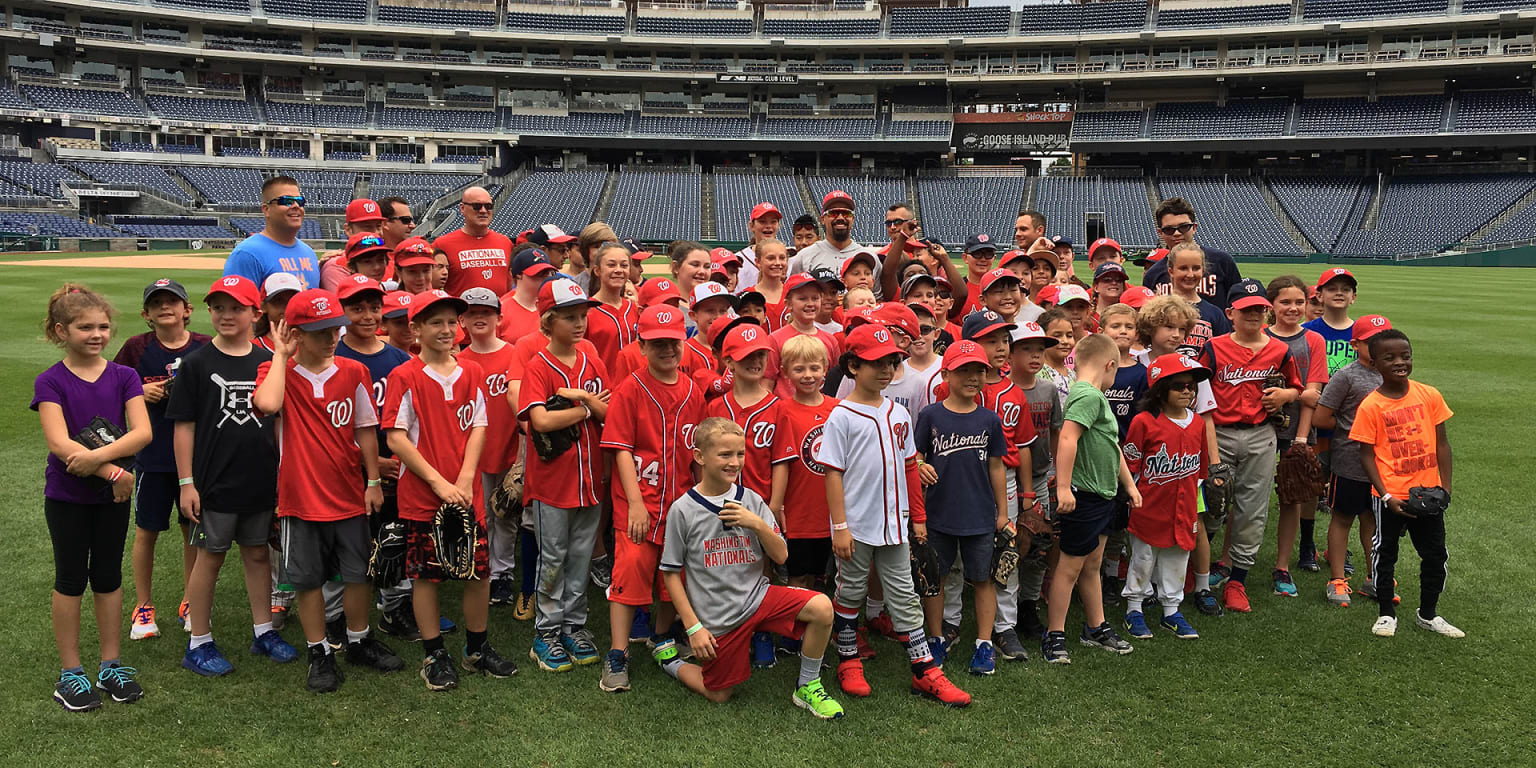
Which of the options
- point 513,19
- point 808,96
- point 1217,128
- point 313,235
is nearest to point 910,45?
point 808,96

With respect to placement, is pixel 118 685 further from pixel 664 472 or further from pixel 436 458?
pixel 664 472

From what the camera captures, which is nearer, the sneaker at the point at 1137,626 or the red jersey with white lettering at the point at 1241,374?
→ the sneaker at the point at 1137,626

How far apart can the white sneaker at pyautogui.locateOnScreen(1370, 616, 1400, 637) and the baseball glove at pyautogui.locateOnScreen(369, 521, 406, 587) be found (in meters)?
5.60

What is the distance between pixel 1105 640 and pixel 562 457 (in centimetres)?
330

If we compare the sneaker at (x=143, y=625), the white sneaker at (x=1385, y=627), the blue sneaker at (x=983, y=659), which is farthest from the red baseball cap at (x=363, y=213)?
the white sneaker at (x=1385, y=627)

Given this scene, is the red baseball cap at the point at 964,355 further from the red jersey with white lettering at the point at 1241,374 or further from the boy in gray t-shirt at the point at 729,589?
the red jersey with white lettering at the point at 1241,374

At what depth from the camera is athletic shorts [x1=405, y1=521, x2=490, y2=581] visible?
462 cm

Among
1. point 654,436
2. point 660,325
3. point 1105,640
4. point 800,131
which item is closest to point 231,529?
point 654,436

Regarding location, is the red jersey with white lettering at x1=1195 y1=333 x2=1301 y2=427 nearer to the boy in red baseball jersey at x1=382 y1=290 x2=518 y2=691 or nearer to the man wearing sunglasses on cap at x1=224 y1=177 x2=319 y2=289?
the boy in red baseball jersey at x1=382 y1=290 x2=518 y2=691

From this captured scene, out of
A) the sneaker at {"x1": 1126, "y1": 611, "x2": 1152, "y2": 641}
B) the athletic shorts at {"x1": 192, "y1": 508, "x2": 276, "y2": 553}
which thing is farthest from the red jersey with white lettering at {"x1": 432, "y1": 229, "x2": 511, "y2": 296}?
the sneaker at {"x1": 1126, "y1": 611, "x2": 1152, "y2": 641}

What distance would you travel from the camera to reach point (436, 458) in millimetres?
4820

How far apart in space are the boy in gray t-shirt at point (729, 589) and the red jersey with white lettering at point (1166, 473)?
2.24m

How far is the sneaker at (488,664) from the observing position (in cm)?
486

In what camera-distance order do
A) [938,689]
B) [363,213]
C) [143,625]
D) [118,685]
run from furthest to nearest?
1. [363,213]
2. [143,625]
3. [938,689]
4. [118,685]
